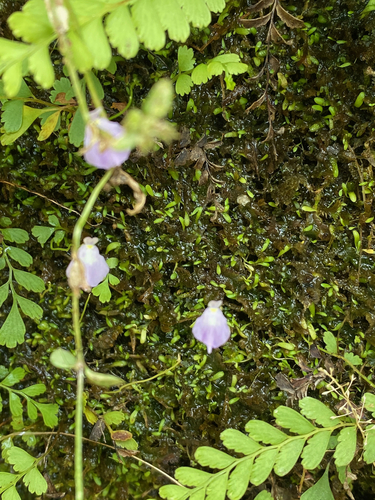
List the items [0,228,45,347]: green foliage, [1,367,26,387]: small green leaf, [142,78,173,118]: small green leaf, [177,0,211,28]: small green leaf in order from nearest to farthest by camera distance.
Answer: [142,78,173,118]: small green leaf < [177,0,211,28]: small green leaf < [0,228,45,347]: green foliage < [1,367,26,387]: small green leaf

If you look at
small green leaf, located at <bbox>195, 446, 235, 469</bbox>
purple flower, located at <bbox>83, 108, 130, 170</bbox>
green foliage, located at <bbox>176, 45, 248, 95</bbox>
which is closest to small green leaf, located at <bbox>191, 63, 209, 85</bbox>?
green foliage, located at <bbox>176, 45, 248, 95</bbox>

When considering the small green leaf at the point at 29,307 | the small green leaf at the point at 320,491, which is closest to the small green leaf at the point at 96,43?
the small green leaf at the point at 29,307

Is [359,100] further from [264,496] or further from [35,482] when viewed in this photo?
[35,482]

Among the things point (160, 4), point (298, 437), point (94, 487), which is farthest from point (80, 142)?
point (94, 487)

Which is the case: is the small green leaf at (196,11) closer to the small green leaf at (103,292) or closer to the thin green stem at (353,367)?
the small green leaf at (103,292)

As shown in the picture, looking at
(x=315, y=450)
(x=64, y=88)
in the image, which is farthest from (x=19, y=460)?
(x=64, y=88)

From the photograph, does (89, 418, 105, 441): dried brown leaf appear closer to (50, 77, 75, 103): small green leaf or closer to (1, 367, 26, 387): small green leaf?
(1, 367, 26, 387): small green leaf

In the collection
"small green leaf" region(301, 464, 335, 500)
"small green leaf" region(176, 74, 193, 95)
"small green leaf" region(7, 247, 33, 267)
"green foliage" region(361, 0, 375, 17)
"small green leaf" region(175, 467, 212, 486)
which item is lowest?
"small green leaf" region(301, 464, 335, 500)
